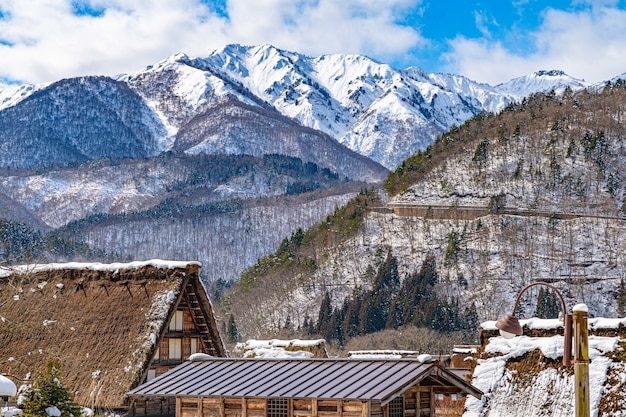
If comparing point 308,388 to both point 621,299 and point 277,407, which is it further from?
point 621,299

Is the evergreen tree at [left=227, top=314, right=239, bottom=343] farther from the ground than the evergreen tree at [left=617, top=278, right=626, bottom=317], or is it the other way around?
the evergreen tree at [left=617, top=278, right=626, bottom=317]

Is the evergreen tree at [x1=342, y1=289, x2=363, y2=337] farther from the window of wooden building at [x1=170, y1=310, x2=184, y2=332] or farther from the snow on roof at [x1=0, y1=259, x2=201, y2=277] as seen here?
the window of wooden building at [x1=170, y1=310, x2=184, y2=332]

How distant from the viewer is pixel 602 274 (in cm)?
10519

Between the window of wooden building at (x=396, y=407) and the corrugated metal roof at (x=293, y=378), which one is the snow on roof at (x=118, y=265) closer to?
the corrugated metal roof at (x=293, y=378)

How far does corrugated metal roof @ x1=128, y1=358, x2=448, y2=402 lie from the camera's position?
22688mm

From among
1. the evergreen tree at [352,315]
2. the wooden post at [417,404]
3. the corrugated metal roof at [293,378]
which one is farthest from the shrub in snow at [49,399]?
the evergreen tree at [352,315]

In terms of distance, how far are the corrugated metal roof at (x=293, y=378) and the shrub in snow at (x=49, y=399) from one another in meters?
2.89

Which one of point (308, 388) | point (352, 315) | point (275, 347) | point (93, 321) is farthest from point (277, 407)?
point (352, 315)

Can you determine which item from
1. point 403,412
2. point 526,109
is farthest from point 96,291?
point 526,109

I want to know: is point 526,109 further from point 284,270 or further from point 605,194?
point 284,270

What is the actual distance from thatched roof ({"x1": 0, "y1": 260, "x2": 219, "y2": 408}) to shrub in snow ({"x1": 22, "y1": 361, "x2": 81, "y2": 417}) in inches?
315

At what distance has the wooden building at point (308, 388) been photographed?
899 inches

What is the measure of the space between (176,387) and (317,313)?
8187cm

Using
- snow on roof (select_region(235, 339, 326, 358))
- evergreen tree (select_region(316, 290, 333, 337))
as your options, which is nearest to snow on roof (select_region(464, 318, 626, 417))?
snow on roof (select_region(235, 339, 326, 358))
